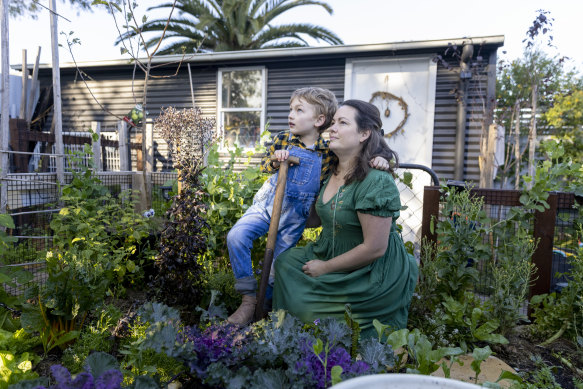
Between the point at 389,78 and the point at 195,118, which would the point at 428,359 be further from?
the point at 389,78

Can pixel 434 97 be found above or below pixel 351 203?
above

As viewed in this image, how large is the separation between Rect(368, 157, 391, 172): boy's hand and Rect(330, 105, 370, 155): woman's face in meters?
0.12

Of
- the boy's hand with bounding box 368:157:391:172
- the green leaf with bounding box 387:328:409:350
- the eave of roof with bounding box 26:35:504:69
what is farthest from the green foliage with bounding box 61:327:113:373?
the eave of roof with bounding box 26:35:504:69

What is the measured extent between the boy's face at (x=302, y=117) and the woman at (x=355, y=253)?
295 millimetres

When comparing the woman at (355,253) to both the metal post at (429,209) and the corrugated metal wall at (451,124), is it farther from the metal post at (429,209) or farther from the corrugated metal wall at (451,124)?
the corrugated metal wall at (451,124)

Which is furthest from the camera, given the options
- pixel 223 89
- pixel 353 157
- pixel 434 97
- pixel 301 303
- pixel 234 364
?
pixel 223 89

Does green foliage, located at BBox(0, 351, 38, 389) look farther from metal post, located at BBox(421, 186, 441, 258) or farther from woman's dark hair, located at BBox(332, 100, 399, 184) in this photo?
metal post, located at BBox(421, 186, 441, 258)

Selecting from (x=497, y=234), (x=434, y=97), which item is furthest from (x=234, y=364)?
(x=434, y=97)

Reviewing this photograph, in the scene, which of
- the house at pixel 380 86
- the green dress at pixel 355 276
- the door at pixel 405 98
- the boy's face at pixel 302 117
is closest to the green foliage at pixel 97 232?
the green dress at pixel 355 276

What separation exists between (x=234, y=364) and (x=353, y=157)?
1.20 meters

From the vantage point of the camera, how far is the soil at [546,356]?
1787mm

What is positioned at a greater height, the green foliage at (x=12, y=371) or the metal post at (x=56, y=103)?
the metal post at (x=56, y=103)

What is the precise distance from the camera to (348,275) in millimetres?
1880

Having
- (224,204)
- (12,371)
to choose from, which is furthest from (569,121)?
(12,371)
